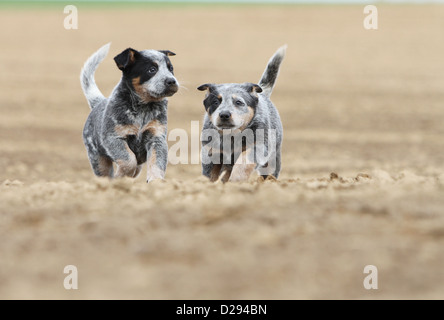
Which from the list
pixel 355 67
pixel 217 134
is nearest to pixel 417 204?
pixel 217 134

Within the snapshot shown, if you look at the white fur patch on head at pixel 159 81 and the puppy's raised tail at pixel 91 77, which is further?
the puppy's raised tail at pixel 91 77

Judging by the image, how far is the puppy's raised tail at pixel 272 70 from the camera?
27.7 feet

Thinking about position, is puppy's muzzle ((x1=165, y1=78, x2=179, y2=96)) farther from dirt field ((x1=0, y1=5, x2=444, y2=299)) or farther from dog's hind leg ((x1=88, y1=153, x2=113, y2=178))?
dog's hind leg ((x1=88, y1=153, x2=113, y2=178))

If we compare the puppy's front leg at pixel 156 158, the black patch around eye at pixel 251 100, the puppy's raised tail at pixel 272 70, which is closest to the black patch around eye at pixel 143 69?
the puppy's front leg at pixel 156 158

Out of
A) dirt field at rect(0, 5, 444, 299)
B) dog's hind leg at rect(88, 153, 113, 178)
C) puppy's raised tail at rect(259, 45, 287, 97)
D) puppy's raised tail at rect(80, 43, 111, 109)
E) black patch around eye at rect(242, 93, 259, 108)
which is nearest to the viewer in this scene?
dirt field at rect(0, 5, 444, 299)

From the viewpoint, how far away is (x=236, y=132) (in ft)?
24.3

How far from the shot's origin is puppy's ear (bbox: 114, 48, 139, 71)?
24.0 ft

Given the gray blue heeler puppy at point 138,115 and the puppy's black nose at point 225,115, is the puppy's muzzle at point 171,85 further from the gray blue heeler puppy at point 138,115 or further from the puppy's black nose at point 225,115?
the puppy's black nose at point 225,115

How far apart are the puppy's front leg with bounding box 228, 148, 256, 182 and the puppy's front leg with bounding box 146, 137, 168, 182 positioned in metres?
0.74

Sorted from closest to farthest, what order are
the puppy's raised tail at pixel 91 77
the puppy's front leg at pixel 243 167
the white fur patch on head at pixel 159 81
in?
the puppy's front leg at pixel 243 167, the white fur patch on head at pixel 159 81, the puppy's raised tail at pixel 91 77

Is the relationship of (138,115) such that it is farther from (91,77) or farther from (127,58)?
(91,77)

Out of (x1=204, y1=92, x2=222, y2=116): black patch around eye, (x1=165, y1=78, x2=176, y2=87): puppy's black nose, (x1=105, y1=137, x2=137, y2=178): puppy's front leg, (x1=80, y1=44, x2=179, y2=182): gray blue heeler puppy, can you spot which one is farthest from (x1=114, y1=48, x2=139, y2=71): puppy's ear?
(x1=204, y1=92, x2=222, y2=116): black patch around eye

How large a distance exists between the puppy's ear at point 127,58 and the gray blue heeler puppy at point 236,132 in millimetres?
808

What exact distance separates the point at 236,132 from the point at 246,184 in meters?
1.30
